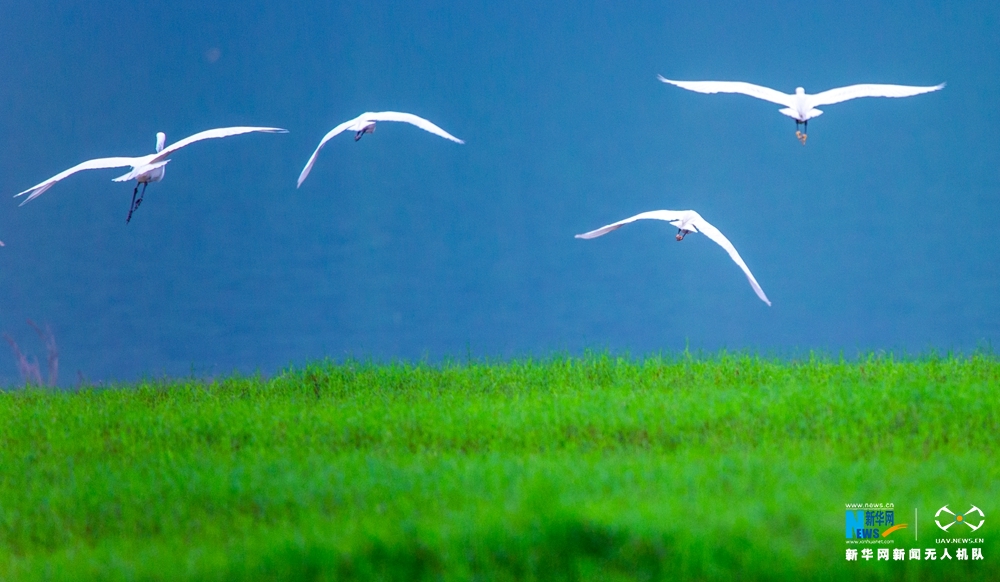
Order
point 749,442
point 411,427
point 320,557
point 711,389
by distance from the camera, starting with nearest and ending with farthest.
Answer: point 320,557, point 749,442, point 411,427, point 711,389

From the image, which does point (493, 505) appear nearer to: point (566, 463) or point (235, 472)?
point (566, 463)

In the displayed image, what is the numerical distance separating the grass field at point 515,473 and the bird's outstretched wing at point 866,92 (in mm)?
1683

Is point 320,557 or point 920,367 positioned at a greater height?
point 920,367

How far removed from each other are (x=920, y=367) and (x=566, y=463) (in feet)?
11.1

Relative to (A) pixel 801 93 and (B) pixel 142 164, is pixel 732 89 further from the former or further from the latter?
(B) pixel 142 164

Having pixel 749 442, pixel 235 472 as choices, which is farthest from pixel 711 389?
pixel 235 472

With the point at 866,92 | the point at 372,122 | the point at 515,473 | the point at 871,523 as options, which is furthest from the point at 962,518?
the point at 372,122

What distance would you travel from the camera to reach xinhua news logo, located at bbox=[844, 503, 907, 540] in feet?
10.6

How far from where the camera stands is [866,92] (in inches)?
203

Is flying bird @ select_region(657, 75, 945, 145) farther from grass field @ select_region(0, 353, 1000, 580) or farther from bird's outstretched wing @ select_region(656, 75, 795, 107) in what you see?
grass field @ select_region(0, 353, 1000, 580)

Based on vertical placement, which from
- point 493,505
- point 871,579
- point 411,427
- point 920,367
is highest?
point 920,367

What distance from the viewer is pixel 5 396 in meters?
6.93

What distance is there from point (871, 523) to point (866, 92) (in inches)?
110

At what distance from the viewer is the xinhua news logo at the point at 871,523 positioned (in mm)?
3246
